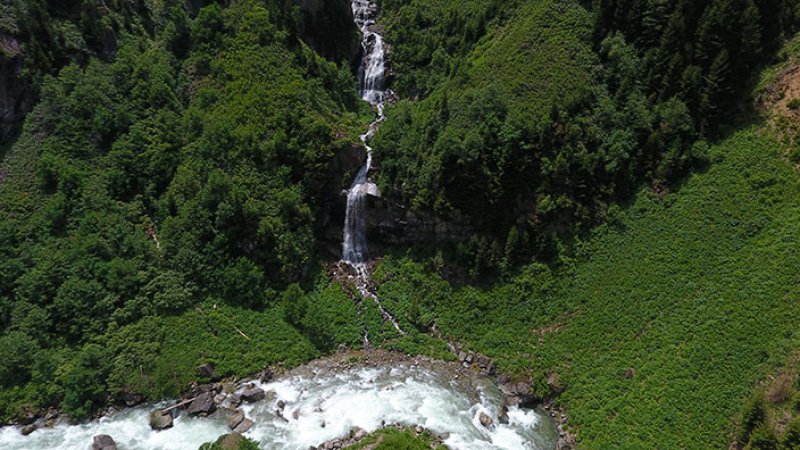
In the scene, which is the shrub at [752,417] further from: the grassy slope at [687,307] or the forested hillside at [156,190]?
the forested hillside at [156,190]

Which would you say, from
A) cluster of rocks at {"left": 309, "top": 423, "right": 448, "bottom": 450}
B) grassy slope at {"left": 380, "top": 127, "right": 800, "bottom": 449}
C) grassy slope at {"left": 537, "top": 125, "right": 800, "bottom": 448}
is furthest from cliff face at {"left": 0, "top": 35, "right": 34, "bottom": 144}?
grassy slope at {"left": 537, "top": 125, "right": 800, "bottom": 448}

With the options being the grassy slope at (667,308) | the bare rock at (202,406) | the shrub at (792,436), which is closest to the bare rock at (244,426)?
the bare rock at (202,406)

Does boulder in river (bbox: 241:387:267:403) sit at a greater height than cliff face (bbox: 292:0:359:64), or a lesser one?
lesser

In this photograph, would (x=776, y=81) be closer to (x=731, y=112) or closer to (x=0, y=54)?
(x=731, y=112)

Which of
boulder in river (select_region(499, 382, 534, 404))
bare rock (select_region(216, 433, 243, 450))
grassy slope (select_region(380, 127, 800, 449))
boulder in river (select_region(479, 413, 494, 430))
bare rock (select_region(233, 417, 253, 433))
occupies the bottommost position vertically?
bare rock (select_region(233, 417, 253, 433))

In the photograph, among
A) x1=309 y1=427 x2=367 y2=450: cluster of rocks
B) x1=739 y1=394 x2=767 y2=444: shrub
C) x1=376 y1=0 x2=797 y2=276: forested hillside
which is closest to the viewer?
x1=739 y1=394 x2=767 y2=444: shrub

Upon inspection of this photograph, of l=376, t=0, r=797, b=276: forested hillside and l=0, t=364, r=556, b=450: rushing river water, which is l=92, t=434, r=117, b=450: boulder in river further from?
l=376, t=0, r=797, b=276: forested hillside

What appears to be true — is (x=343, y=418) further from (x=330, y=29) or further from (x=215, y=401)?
(x=330, y=29)

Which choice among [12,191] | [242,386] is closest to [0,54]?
[12,191]
